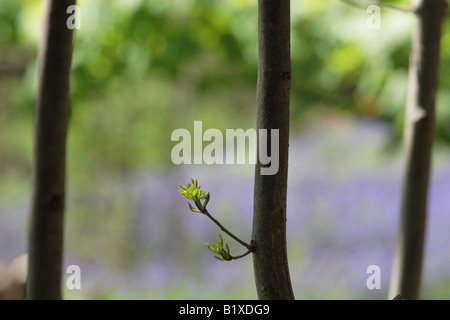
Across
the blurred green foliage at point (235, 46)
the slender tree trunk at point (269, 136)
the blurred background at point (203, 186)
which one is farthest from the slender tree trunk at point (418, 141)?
the blurred background at point (203, 186)

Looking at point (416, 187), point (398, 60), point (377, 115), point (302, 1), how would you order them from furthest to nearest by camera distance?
point (377, 115) < point (302, 1) < point (398, 60) < point (416, 187)

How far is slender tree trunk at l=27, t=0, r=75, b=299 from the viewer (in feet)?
2.01

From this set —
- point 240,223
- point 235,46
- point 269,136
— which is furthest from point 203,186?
point 269,136

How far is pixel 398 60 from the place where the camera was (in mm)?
1394

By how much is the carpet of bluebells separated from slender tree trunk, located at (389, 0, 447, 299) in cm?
213

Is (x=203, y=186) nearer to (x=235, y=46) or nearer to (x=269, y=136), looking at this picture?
(x=235, y=46)

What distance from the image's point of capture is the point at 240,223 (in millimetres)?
3344

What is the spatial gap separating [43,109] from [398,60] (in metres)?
1.00

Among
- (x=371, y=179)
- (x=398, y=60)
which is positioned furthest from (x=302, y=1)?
(x=371, y=179)

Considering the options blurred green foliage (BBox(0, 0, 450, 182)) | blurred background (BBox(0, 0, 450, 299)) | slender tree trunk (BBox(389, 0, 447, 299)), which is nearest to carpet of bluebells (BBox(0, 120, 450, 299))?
blurred background (BBox(0, 0, 450, 299))

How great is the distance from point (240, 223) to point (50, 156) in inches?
109

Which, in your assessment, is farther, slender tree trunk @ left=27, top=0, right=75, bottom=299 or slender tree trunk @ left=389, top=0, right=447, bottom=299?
slender tree trunk @ left=389, top=0, right=447, bottom=299

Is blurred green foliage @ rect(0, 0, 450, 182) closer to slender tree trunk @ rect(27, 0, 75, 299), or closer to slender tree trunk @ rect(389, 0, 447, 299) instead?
slender tree trunk @ rect(389, 0, 447, 299)

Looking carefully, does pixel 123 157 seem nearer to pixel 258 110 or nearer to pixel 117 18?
pixel 117 18
